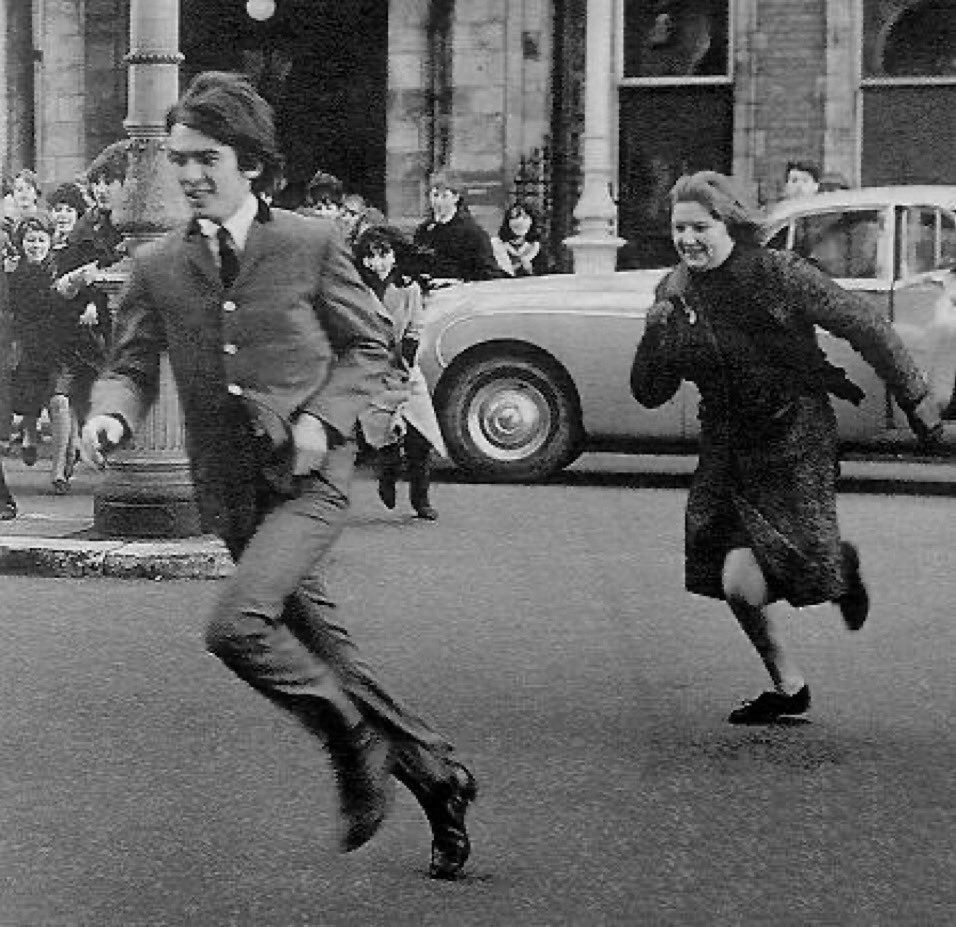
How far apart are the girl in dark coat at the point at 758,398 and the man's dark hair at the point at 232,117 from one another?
202 cm

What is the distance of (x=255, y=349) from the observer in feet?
17.2

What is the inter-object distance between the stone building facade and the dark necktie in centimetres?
1504

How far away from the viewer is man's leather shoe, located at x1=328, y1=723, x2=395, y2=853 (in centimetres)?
526

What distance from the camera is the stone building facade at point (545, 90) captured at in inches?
825

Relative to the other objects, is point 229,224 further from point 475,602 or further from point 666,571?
point 666,571

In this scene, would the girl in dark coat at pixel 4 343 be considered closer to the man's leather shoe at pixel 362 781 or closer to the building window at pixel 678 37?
the man's leather shoe at pixel 362 781

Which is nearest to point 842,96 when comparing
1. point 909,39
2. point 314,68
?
point 909,39

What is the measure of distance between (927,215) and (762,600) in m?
8.03

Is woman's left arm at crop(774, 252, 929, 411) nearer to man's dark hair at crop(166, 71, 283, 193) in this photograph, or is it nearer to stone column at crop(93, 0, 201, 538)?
man's dark hair at crop(166, 71, 283, 193)

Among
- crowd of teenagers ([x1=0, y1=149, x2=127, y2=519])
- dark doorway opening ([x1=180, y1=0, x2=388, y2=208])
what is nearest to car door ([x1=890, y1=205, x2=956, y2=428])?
crowd of teenagers ([x1=0, y1=149, x2=127, y2=519])

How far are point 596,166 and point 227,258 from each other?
50.1 ft

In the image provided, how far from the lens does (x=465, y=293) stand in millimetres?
15742

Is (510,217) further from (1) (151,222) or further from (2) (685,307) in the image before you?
(2) (685,307)

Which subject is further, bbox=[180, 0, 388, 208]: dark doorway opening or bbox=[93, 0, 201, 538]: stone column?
Answer: bbox=[180, 0, 388, 208]: dark doorway opening
